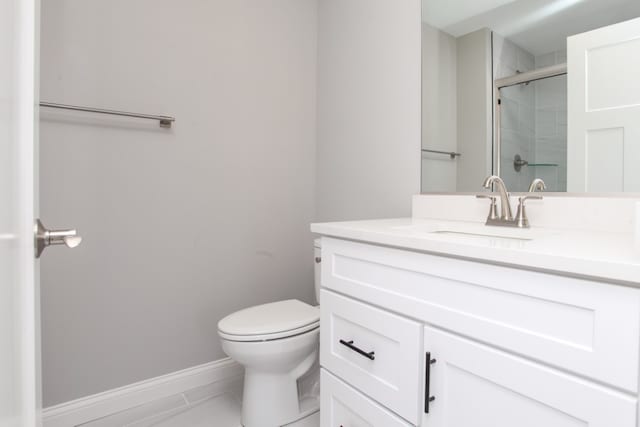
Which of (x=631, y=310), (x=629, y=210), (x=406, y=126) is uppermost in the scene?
(x=406, y=126)

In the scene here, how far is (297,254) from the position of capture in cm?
209

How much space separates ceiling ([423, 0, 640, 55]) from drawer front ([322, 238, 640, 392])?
0.85 m

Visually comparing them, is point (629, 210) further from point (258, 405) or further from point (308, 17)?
point (308, 17)

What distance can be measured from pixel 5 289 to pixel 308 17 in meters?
2.14

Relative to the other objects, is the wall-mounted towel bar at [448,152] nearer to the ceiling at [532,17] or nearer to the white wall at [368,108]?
the white wall at [368,108]

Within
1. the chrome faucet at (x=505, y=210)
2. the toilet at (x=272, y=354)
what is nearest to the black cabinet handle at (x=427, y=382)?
the chrome faucet at (x=505, y=210)

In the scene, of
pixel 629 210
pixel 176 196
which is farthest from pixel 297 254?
pixel 629 210

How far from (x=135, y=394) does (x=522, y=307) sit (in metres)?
1.60

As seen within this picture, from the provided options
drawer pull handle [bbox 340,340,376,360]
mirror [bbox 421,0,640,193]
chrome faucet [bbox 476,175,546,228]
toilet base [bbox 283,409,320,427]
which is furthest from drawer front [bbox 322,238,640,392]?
toilet base [bbox 283,409,320,427]

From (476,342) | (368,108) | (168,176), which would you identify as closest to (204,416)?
(168,176)

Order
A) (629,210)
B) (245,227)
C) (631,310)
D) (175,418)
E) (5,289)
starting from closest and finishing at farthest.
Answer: (5,289) < (631,310) < (629,210) < (175,418) < (245,227)

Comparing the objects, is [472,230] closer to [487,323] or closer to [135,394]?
[487,323]

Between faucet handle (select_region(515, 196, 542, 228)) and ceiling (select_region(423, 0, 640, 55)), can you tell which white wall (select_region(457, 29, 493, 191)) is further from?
faucet handle (select_region(515, 196, 542, 228))

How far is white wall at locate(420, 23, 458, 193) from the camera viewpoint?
4.88ft
